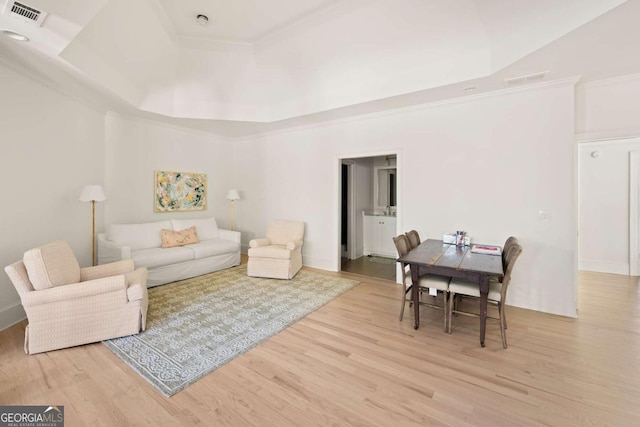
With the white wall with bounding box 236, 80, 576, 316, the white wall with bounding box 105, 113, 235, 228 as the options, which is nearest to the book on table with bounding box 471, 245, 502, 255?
the white wall with bounding box 236, 80, 576, 316

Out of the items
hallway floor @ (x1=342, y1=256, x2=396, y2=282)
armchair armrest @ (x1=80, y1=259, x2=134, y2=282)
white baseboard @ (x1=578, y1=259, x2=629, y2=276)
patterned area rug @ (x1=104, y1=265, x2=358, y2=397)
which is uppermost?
armchair armrest @ (x1=80, y1=259, x2=134, y2=282)

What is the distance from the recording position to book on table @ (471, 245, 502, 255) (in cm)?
311

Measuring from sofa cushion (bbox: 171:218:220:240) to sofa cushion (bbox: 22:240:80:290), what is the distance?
89.4 inches

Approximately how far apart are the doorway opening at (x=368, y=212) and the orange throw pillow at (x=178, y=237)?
→ 2.85 metres

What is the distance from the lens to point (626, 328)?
282 centimetres

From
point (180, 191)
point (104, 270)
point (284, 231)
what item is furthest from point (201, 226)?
point (104, 270)

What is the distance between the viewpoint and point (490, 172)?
354 centimetres

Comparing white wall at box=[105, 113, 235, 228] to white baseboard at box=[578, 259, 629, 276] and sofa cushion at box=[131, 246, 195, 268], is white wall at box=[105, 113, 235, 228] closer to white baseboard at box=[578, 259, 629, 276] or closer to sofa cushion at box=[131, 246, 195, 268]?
sofa cushion at box=[131, 246, 195, 268]

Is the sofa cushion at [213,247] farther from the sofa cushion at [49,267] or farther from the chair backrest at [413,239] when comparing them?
the chair backrest at [413,239]

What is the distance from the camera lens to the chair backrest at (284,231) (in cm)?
505

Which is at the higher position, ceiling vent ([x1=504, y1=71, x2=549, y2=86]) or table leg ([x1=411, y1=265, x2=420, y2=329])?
ceiling vent ([x1=504, y1=71, x2=549, y2=86])

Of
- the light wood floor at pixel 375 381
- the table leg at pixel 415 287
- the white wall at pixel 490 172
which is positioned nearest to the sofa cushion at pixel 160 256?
the light wood floor at pixel 375 381

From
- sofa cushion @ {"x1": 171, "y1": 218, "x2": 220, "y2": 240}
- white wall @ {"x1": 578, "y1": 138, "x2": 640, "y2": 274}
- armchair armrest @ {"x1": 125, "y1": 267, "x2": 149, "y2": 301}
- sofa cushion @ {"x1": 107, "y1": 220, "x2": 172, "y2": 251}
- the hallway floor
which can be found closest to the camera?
armchair armrest @ {"x1": 125, "y1": 267, "x2": 149, "y2": 301}

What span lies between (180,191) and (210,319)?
134 inches
